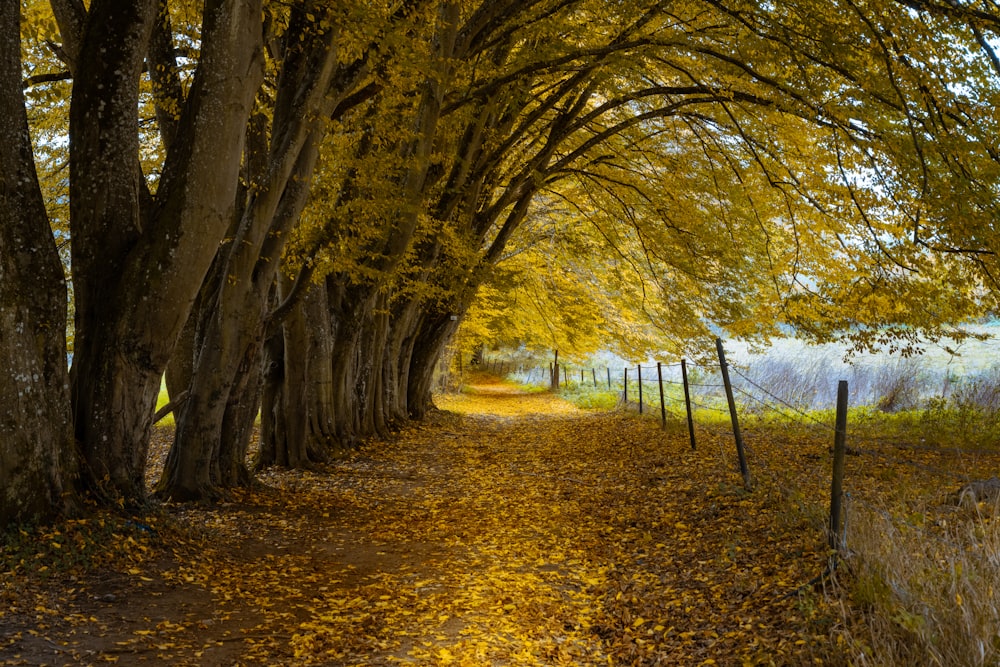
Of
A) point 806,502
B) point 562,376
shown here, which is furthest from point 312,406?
point 562,376

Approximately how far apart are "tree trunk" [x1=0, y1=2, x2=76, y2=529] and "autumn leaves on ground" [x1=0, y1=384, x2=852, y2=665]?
368 mm

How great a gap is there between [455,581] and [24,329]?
3.46 metres

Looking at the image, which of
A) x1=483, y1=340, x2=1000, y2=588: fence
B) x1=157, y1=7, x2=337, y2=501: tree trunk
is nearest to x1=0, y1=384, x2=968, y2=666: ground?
x1=483, y1=340, x2=1000, y2=588: fence

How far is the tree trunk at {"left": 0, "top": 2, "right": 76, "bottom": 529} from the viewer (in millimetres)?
4926

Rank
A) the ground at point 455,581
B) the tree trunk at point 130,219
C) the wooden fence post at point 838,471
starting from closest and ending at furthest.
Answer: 1. the ground at point 455,581
2. the wooden fence post at point 838,471
3. the tree trunk at point 130,219

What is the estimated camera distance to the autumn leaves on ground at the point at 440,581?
410cm

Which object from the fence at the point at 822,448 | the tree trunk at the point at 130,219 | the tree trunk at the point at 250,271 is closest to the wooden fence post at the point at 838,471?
the fence at the point at 822,448

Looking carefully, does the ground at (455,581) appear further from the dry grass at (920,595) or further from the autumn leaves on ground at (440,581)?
the dry grass at (920,595)

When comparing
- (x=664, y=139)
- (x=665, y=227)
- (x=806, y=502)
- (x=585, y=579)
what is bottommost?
(x=585, y=579)

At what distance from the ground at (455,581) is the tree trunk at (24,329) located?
359 mm

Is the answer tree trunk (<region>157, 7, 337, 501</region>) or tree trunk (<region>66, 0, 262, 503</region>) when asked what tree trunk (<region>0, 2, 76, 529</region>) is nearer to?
tree trunk (<region>66, 0, 262, 503</region>)

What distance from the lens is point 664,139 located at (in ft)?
47.8

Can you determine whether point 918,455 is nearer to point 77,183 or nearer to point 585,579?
point 585,579

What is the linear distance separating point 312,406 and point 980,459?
843cm
